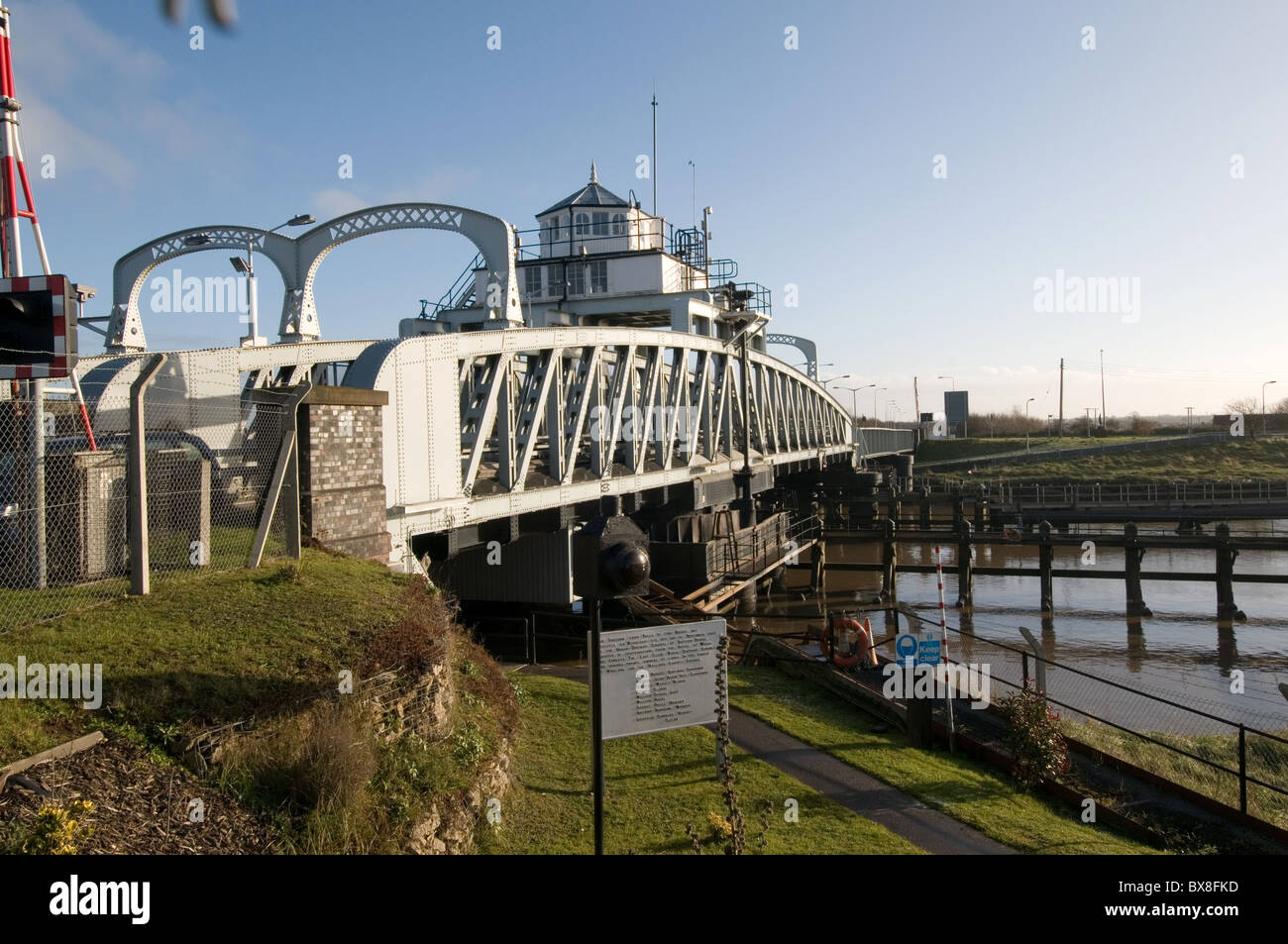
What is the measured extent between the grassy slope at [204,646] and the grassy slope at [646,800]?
6.56 feet

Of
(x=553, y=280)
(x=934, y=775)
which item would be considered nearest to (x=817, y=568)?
(x=553, y=280)

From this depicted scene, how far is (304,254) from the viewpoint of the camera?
15367 mm

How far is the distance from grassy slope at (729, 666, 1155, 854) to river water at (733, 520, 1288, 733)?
287 centimetres

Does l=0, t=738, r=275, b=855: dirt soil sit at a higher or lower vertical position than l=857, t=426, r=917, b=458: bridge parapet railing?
lower

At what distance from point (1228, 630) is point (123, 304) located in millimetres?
30572

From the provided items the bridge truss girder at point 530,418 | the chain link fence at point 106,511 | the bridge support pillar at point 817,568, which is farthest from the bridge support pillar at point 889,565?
the chain link fence at point 106,511

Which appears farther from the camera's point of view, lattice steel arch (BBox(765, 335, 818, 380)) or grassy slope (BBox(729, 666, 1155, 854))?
lattice steel arch (BBox(765, 335, 818, 380))

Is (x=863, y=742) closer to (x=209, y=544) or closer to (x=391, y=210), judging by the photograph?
(x=209, y=544)

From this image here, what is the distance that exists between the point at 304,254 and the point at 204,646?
989 centimetres

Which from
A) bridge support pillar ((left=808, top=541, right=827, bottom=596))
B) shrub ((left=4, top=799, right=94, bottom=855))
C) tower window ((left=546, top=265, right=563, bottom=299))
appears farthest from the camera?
bridge support pillar ((left=808, top=541, right=827, bottom=596))

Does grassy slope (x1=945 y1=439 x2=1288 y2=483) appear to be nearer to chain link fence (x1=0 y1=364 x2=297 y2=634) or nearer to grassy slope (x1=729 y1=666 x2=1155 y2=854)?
grassy slope (x1=729 y1=666 x2=1155 y2=854)

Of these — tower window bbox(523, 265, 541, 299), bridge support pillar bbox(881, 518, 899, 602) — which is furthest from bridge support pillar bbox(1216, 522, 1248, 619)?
tower window bbox(523, 265, 541, 299)

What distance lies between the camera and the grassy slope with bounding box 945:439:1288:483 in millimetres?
67000
